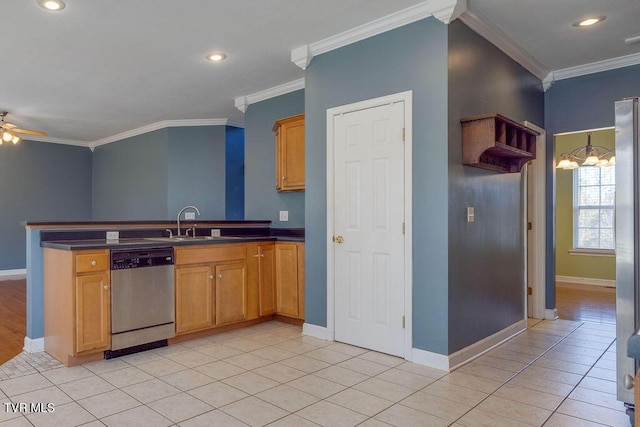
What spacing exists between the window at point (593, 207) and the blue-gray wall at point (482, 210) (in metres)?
3.51

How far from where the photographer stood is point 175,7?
122 inches

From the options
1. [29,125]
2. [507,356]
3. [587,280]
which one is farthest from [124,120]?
[587,280]

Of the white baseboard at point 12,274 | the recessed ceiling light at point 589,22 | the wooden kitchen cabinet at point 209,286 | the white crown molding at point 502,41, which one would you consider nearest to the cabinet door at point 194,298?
the wooden kitchen cabinet at point 209,286

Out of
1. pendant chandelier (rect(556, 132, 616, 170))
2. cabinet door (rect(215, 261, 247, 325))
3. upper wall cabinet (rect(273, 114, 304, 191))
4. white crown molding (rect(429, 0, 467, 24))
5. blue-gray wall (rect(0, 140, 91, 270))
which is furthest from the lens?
blue-gray wall (rect(0, 140, 91, 270))

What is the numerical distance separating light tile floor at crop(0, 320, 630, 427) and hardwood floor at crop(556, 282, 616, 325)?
1076mm

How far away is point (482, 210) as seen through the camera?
11.5ft

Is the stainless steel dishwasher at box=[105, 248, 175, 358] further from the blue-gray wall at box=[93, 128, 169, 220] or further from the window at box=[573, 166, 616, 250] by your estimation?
the window at box=[573, 166, 616, 250]

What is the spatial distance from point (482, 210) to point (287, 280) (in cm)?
201

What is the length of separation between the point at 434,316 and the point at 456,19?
7.16 ft

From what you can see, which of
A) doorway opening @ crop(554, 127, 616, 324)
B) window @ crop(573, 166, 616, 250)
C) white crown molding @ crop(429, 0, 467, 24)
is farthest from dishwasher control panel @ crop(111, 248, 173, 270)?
window @ crop(573, 166, 616, 250)

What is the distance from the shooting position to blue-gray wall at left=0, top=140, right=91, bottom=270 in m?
7.53

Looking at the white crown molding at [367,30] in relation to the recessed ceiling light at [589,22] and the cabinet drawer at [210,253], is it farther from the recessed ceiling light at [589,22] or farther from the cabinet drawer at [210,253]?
the cabinet drawer at [210,253]

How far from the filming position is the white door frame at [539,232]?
4.58 metres

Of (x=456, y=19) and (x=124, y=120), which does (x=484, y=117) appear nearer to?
(x=456, y=19)
